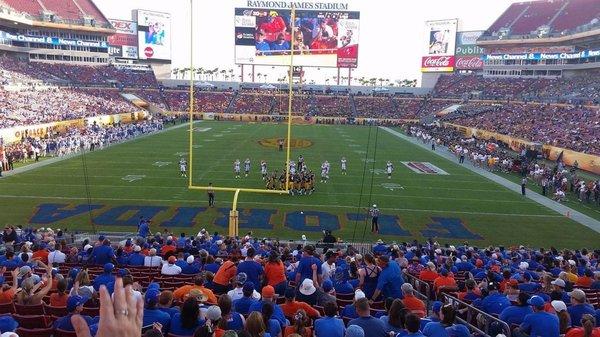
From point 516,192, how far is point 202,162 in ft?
55.7

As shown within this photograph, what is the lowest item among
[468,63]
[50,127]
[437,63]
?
[50,127]

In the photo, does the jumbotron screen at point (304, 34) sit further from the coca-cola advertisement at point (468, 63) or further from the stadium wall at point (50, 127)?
the coca-cola advertisement at point (468, 63)

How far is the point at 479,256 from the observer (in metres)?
11.2

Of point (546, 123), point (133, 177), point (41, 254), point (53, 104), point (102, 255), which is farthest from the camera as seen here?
point (53, 104)

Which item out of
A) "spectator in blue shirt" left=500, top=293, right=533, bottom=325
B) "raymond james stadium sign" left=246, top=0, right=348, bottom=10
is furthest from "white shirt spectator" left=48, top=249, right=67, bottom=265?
Answer: "raymond james stadium sign" left=246, top=0, right=348, bottom=10

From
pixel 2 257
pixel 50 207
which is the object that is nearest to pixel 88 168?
pixel 50 207

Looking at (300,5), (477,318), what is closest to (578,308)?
(477,318)

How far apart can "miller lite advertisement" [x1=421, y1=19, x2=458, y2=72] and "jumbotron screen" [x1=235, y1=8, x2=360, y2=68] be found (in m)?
20.8

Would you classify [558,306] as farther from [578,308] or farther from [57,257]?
[57,257]

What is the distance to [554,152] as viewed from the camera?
33844 mm

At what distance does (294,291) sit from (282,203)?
1424 cm

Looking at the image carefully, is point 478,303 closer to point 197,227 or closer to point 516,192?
point 197,227

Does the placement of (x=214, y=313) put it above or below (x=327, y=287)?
above

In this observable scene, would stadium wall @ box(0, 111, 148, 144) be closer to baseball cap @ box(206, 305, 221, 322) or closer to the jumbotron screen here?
the jumbotron screen
